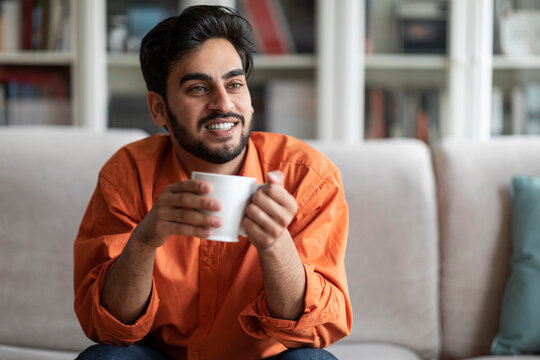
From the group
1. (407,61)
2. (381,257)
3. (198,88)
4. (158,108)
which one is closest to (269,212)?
(198,88)

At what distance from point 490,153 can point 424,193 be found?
0.21 m

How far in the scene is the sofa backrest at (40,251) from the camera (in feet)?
4.63

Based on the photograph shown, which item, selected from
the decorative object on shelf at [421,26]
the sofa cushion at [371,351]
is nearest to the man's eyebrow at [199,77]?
the sofa cushion at [371,351]

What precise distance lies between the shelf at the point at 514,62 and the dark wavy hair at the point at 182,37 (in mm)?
1662

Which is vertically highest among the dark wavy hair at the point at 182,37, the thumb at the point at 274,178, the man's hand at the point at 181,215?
the dark wavy hair at the point at 182,37

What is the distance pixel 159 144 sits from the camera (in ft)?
4.01

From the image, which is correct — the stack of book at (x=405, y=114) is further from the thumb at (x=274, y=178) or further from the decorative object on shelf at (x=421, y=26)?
the thumb at (x=274, y=178)

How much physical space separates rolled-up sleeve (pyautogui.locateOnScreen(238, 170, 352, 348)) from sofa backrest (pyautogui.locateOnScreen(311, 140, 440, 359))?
293 mm

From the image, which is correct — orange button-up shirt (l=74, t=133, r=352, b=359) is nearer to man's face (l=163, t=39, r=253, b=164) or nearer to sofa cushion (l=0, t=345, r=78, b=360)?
man's face (l=163, t=39, r=253, b=164)

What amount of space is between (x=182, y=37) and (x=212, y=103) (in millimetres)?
141

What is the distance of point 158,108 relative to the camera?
1155 mm

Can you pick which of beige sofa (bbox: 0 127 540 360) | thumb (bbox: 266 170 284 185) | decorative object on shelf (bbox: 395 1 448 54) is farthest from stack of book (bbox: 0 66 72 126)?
thumb (bbox: 266 170 284 185)

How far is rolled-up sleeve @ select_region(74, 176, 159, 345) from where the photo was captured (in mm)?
1002

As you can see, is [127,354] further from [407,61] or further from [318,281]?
[407,61]
